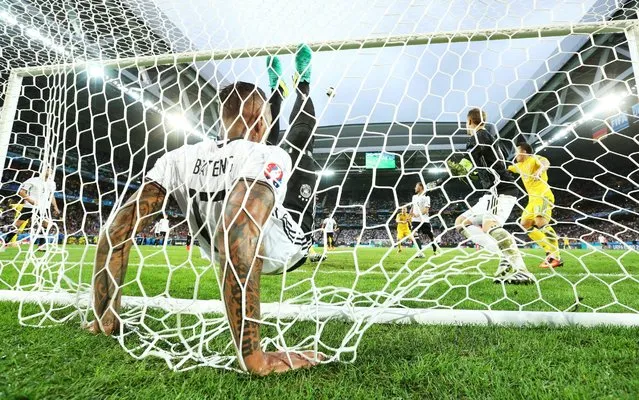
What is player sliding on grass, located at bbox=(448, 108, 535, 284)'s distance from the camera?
3.16 meters

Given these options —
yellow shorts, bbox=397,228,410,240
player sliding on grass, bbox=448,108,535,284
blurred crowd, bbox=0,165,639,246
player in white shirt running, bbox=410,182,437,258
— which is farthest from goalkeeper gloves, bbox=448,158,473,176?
blurred crowd, bbox=0,165,639,246

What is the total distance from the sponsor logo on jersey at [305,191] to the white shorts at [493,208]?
225 cm

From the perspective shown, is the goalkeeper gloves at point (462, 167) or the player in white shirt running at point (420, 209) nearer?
the goalkeeper gloves at point (462, 167)

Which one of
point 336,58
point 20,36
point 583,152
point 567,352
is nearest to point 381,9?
point 336,58

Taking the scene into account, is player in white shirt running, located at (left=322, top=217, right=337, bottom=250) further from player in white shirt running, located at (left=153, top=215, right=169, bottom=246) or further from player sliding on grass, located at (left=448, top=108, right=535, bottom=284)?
player sliding on grass, located at (left=448, top=108, right=535, bottom=284)

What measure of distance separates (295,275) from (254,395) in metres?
3.23

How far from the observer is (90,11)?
3055 mm

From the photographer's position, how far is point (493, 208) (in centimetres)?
367

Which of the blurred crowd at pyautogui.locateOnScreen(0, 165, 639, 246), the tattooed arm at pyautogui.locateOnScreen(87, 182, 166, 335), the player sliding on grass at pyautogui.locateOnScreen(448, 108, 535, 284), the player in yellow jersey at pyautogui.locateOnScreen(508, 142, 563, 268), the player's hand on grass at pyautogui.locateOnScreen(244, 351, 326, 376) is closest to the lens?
the player's hand on grass at pyautogui.locateOnScreen(244, 351, 326, 376)

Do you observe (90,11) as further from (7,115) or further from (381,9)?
(381,9)

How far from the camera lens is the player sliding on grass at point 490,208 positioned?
316 cm

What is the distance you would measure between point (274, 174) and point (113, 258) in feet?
2.76

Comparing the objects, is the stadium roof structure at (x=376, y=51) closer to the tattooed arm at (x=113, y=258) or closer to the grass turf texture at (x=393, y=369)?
the tattooed arm at (x=113, y=258)

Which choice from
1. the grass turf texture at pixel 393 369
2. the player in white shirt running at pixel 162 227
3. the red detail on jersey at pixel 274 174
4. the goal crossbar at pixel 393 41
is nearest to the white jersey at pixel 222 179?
the red detail on jersey at pixel 274 174
